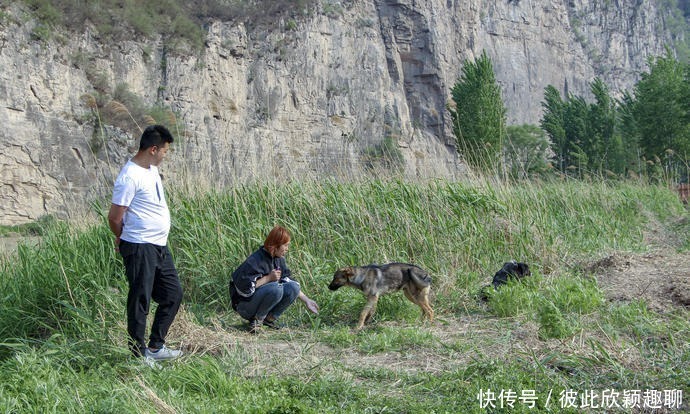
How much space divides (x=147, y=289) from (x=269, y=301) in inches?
56.1

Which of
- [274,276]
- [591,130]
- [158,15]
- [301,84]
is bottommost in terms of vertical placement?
[274,276]

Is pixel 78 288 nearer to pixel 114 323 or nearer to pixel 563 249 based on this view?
pixel 114 323

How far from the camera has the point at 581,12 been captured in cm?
8081

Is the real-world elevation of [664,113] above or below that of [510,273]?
above

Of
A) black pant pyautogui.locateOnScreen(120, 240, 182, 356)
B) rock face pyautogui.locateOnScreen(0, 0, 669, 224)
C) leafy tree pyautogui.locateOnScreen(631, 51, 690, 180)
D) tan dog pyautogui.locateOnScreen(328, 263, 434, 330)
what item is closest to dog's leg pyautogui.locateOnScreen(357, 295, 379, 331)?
tan dog pyautogui.locateOnScreen(328, 263, 434, 330)

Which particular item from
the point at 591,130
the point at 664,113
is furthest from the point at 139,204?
the point at 591,130

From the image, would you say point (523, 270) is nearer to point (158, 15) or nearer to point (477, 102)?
point (477, 102)

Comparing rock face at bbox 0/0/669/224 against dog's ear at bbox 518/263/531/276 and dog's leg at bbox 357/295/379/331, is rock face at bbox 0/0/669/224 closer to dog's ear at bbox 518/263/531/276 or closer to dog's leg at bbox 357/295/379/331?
dog's ear at bbox 518/263/531/276

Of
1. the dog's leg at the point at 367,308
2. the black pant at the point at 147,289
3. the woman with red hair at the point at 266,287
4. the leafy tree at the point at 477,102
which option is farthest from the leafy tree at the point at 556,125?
the black pant at the point at 147,289

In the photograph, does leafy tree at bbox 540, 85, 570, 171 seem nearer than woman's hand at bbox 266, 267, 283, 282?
No

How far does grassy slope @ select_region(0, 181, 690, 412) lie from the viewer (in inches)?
162

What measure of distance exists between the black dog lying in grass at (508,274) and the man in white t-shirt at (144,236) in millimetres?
3279

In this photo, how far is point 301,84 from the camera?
4759 centimetres

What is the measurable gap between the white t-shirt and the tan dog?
1.92 metres
